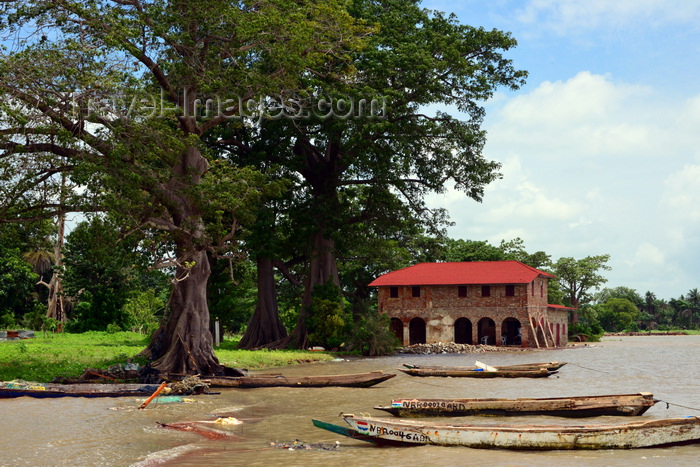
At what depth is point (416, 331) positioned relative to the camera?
193 ft

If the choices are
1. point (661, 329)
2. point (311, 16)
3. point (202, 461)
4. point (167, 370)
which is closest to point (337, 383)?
point (167, 370)

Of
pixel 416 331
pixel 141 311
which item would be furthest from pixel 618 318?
pixel 141 311

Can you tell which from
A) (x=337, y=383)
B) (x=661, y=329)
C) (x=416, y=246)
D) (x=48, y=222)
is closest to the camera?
(x=337, y=383)

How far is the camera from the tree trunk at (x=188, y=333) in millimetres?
24406

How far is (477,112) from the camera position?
1556 inches

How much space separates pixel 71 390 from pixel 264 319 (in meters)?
22.9

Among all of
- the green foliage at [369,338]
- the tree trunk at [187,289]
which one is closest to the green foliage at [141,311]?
the green foliage at [369,338]

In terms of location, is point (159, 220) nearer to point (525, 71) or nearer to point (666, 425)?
point (666, 425)

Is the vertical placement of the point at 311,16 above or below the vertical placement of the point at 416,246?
above

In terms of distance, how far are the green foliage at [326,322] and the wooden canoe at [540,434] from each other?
2783 cm

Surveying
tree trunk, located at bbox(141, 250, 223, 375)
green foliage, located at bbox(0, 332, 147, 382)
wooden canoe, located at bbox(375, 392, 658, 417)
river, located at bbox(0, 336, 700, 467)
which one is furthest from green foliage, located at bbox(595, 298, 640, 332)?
wooden canoe, located at bbox(375, 392, 658, 417)

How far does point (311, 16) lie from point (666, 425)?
2318 centimetres

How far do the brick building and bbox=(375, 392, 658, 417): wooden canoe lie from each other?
114ft

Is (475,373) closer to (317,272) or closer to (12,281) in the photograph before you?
(317,272)
